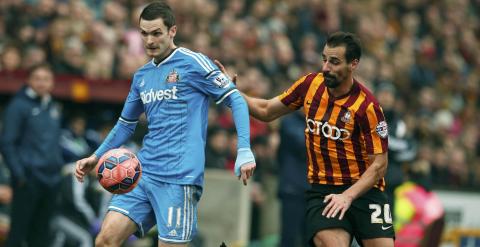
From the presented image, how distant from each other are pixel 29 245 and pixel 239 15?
6.97m

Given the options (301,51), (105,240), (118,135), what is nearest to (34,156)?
(118,135)

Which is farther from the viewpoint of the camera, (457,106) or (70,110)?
(457,106)

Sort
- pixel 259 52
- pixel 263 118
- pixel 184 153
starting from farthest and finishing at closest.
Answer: pixel 259 52 < pixel 263 118 < pixel 184 153

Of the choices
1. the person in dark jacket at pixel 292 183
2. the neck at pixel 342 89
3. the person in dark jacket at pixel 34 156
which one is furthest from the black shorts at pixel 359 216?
the person in dark jacket at pixel 34 156

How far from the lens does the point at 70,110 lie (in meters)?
14.2

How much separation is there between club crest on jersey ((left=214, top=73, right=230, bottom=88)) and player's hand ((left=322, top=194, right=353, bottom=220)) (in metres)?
1.13

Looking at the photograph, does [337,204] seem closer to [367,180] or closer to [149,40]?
[367,180]

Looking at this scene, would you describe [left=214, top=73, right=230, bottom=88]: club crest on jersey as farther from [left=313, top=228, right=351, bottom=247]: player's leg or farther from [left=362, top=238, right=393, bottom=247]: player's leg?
[left=362, top=238, right=393, bottom=247]: player's leg

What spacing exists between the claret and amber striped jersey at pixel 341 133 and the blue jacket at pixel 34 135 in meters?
4.43

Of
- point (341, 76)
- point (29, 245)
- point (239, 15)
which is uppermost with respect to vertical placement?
point (239, 15)

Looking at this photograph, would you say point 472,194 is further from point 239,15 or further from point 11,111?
point 11,111

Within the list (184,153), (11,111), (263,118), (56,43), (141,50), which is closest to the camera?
(184,153)

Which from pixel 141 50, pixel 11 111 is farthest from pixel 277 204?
pixel 11 111

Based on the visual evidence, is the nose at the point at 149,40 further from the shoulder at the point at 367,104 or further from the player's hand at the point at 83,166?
the shoulder at the point at 367,104
